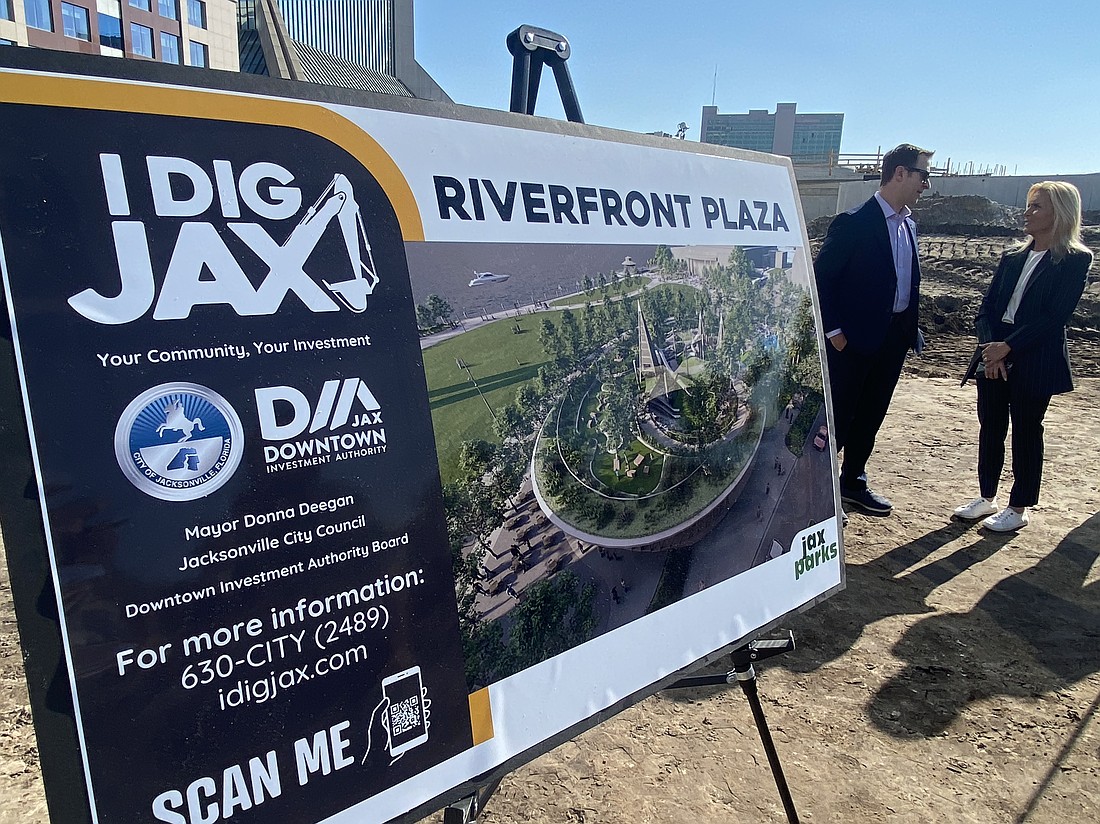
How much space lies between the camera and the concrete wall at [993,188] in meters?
34.6

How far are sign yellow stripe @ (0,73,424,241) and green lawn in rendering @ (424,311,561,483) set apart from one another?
20cm

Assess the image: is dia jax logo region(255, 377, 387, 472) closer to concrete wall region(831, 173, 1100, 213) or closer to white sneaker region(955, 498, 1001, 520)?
white sneaker region(955, 498, 1001, 520)

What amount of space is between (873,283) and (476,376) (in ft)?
11.4

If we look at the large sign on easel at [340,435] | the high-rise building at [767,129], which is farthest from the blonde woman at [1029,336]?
Answer: the high-rise building at [767,129]

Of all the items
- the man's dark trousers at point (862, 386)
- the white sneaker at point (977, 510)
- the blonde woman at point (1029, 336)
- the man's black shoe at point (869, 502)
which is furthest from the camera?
the man's black shoe at point (869, 502)

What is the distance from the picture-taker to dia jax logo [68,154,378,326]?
2.93 feet

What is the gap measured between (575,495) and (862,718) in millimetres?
2024

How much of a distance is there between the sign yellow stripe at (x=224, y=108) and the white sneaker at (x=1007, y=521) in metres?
4.48

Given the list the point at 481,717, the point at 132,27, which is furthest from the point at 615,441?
the point at 132,27

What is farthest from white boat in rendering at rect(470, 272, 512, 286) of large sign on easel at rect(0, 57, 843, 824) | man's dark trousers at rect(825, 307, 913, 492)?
man's dark trousers at rect(825, 307, 913, 492)

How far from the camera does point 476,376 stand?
124 cm

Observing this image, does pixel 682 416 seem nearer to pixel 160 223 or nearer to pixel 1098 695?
pixel 160 223

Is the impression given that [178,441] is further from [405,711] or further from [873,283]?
[873,283]

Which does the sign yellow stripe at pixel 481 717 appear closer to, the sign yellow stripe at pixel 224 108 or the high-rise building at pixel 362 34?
the sign yellow stripe at pixel 224 108
